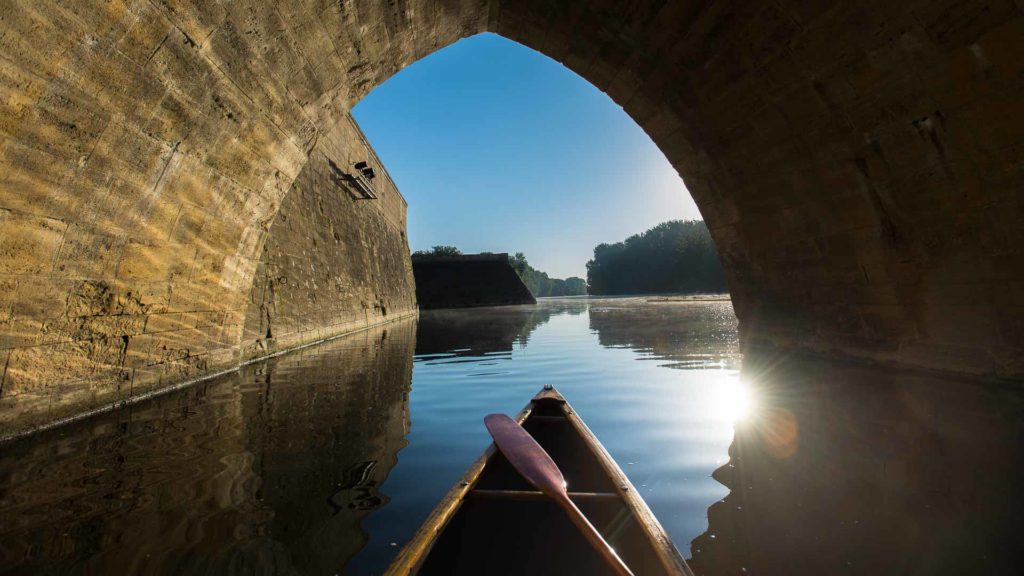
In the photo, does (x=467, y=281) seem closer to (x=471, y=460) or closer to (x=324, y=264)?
(x=324, y=264)

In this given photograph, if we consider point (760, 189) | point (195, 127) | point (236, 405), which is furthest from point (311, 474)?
point (760, 189)

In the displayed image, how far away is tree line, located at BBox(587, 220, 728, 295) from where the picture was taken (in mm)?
73569

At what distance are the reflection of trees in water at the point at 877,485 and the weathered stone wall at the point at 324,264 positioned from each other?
7.31 metres

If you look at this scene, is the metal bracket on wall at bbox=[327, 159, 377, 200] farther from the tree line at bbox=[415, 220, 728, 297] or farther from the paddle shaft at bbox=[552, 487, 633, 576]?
the tree line at bbox=[415, 220, 728, 297]

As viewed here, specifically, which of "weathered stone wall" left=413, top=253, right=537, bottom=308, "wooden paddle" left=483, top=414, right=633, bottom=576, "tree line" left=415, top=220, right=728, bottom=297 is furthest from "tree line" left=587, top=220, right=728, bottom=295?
"wooden paddle" left=483, top=414, right=633, bottom=576

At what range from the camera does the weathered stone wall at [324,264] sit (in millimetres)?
7965

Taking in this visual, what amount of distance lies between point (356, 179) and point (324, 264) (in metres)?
4.12

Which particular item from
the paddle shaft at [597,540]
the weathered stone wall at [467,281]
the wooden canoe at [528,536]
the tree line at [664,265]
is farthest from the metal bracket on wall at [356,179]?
the tree line at [664,265]

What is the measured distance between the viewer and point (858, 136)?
4.21 m

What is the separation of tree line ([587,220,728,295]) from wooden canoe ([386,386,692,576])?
63210 mm

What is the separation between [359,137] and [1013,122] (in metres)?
15.4

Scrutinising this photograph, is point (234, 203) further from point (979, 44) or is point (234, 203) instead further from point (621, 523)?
point (979, 44)

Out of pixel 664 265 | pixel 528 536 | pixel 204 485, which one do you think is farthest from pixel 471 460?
pixel 664 265

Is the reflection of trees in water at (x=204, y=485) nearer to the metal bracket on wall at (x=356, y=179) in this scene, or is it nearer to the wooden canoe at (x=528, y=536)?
the wooden canoe at (x=528, y=536)
